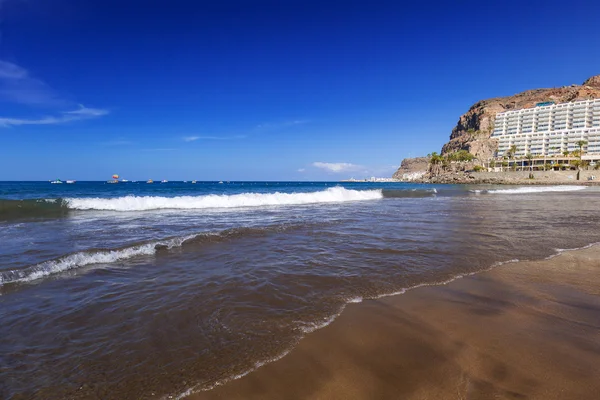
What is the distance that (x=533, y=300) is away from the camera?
4.19 meters

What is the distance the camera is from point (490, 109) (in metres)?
168

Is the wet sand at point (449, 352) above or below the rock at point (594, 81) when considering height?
below

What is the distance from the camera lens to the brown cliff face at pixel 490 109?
147 meters

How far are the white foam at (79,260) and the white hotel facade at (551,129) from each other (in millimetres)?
148252

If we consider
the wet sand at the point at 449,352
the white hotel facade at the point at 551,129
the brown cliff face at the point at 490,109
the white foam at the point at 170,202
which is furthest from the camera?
the brown cliff face at the point at 490,109

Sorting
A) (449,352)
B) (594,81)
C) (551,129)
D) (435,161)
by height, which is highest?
(594,81)

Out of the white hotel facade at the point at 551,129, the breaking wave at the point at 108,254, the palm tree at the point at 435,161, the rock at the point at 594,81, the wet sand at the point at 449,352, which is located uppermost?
the rock at the point at 594,81

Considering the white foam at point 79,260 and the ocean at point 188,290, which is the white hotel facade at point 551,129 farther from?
the white foam at point 79,260

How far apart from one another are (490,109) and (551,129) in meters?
36.7

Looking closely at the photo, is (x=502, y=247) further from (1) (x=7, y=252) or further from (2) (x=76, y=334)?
(1) (x=7, y=252)

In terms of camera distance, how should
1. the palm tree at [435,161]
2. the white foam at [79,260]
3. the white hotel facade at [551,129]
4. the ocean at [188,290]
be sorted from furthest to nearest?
the palm tree at [435,161], the white hotel facade at [551,129], the white foam at [79,260], the ocean at [188,290]

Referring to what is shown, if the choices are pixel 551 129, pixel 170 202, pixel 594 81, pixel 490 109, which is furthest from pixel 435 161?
pixel 170 202

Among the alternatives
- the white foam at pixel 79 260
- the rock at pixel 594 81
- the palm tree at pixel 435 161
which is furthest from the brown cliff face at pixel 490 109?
the white foam at pixel 79 260

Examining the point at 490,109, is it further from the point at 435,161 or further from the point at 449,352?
the point at 449,352
